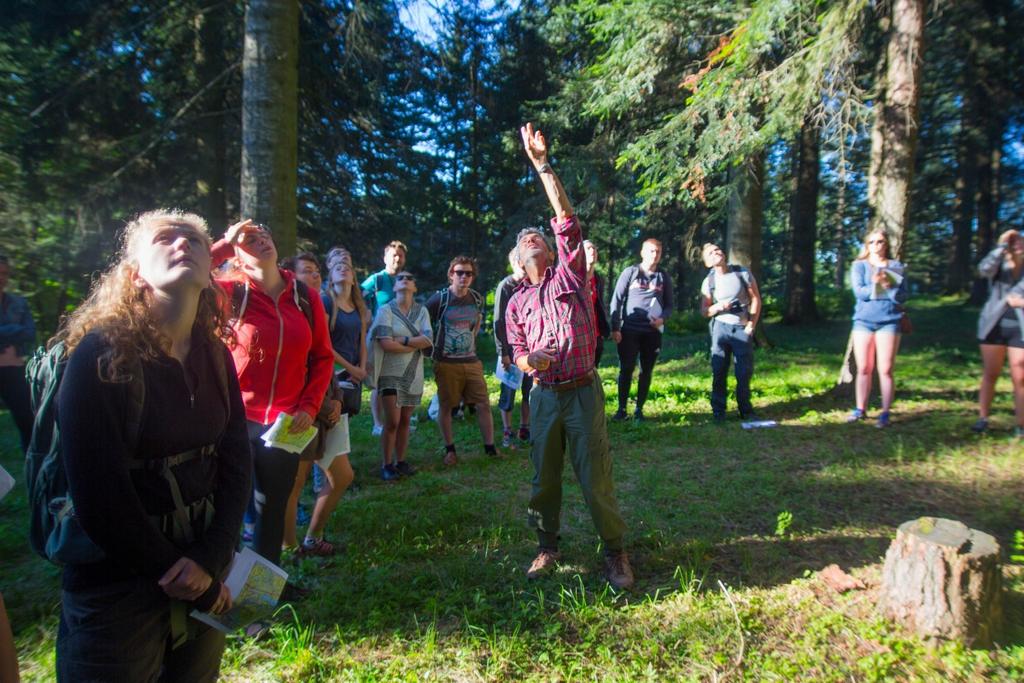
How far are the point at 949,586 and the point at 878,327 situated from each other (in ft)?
13.2

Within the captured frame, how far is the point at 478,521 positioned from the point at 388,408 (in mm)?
1581

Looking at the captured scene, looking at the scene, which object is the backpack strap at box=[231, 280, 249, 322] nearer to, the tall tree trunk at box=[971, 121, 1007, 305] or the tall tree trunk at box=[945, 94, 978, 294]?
the tall tree trunk at box=[945, 94, 978, 294]

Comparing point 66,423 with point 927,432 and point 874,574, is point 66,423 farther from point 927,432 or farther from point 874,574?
point 927,432

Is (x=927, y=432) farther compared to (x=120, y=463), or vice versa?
(x=927, y=432)

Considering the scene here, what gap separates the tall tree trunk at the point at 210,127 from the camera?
9.84 m

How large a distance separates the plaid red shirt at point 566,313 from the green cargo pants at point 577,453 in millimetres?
154

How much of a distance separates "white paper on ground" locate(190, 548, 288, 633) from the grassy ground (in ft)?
3.11

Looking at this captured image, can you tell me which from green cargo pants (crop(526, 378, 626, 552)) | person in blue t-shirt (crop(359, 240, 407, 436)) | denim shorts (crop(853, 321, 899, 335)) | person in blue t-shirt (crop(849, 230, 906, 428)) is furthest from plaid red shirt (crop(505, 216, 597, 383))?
denim shorts (crop(853, 321, 899, 335))

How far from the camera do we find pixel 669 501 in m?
4.63

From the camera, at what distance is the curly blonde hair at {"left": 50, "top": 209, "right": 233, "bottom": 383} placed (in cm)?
162

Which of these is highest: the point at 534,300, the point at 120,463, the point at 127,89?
the point at 127,89

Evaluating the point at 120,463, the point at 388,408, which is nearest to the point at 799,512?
the point at 388,408

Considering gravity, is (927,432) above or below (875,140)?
below

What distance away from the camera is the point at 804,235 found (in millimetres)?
16094
